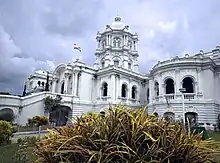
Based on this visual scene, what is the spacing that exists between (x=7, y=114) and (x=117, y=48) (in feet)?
76.2

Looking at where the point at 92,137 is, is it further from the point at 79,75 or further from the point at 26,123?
the point at 79,75

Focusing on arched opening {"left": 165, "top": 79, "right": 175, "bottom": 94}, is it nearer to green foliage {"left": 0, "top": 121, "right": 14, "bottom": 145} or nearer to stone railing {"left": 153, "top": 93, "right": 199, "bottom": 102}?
stone railing {"left": 153, "top": 93, "right": 199, "bottom": 102}

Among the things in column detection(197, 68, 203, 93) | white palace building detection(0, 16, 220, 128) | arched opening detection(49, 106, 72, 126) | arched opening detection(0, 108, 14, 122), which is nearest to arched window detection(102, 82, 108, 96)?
white palace building detection(0, 16, 220, 128)

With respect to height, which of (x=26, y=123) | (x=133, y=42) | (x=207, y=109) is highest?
(x=133, y=42)

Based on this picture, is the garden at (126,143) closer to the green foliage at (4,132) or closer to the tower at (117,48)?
the green foliage at (4,132)

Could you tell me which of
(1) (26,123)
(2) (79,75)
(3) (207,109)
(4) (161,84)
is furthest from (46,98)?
(3) (207,109)

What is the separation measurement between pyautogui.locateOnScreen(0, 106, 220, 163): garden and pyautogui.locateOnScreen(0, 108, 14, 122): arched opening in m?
29.1

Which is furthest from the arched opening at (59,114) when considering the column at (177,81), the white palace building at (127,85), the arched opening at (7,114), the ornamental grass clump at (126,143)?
the ornamental grass clump at (126,143)

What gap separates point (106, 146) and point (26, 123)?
2961 centimetres

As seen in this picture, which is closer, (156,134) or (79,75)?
(156,134)

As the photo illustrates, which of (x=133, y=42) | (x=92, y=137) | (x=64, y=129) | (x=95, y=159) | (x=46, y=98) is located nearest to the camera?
(x=95, y=159)

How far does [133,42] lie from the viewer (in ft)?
154

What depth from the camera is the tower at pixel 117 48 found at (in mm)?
43281

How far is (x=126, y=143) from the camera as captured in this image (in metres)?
2.46
